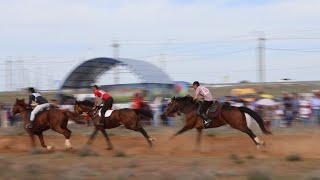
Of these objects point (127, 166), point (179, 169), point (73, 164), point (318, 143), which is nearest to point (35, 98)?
point (73, 164)

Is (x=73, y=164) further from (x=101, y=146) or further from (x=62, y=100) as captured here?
(x=62, y=100)

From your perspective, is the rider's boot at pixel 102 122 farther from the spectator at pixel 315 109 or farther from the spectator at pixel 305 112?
the spectator at pixel 315 109

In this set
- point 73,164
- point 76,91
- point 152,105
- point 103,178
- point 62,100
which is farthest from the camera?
point 76,91

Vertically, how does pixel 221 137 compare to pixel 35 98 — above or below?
below

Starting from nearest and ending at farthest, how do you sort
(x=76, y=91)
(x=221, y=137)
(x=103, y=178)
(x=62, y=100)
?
(x=103, y=178) → (x=221, y=137) → (x=62, y=100) → (x=76, y=91)

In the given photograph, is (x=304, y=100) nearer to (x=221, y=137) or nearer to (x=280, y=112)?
(x=280, y=112)

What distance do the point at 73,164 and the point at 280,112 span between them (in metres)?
11.9

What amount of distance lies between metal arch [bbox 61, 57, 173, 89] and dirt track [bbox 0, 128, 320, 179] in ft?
31.6

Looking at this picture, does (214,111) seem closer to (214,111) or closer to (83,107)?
(214,111)

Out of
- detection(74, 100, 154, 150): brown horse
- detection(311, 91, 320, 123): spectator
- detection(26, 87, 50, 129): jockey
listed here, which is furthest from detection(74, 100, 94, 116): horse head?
detection(311, 91, 320, 123): spectator

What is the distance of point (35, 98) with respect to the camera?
19688 millimetres

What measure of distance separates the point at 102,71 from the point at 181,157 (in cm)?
2055

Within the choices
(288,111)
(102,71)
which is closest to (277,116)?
(288,111)

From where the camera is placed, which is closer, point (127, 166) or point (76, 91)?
point (127, 166)
